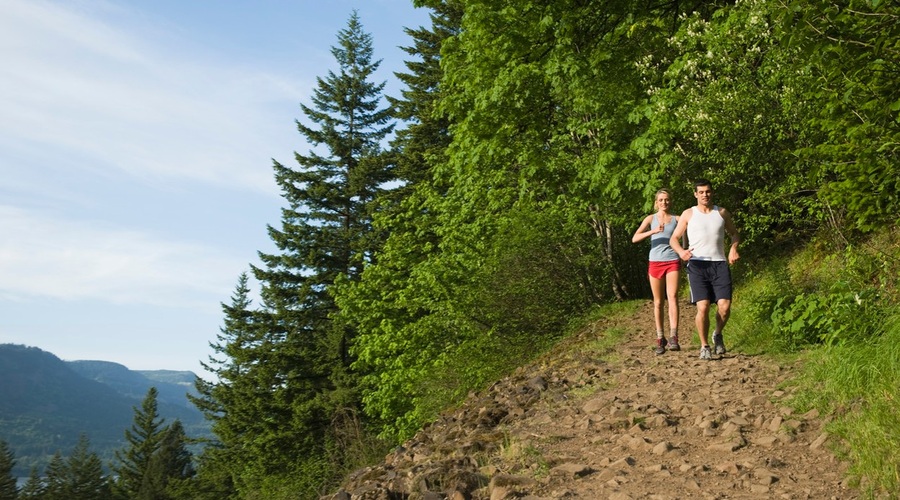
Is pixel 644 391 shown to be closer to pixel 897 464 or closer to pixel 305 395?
pixel 897 464

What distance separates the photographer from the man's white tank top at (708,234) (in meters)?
7.46

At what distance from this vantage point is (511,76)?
1146 cm

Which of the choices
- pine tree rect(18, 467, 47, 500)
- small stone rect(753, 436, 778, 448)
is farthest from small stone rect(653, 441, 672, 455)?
pine tree rect(18, 467, 47, 500)

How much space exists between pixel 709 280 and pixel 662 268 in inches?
30.2

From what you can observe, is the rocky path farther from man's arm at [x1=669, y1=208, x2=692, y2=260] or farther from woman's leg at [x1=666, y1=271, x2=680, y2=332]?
man's arm at [x1=669, y1=208, x2=692, y2=260]

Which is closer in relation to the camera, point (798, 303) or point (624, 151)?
point (798, 303)

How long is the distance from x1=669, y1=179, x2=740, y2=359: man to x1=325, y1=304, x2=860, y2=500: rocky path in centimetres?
64

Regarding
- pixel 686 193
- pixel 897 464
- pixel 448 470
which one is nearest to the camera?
pixel 897 464

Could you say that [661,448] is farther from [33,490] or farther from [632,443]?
[33,490]

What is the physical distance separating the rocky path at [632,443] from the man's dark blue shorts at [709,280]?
2.40 feet

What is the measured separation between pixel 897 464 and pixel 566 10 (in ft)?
15.9

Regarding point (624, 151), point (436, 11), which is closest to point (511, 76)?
point (624, 151)

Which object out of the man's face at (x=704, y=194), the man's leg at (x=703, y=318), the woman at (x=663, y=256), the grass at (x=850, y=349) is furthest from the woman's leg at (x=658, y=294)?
the man's face at (x=704, y=194)

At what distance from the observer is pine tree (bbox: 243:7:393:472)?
1222 inches
